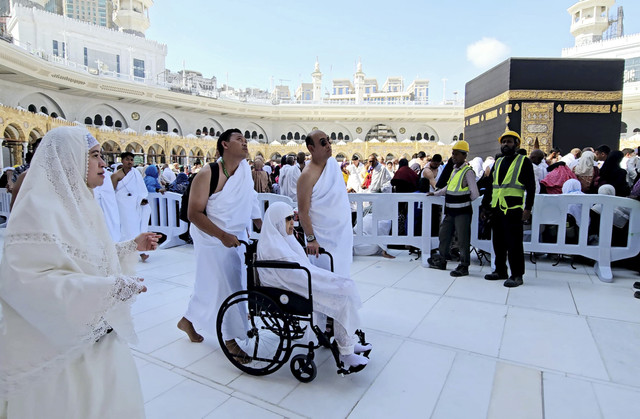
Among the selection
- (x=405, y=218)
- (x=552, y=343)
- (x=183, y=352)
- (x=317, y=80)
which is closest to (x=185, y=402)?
(x=183, y=352)

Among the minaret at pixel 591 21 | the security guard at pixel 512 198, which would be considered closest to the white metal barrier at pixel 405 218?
the security guard at pixel 512 198

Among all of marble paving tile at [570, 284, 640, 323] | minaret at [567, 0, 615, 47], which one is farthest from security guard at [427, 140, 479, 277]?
minaret at [567, 0, 615, 47]

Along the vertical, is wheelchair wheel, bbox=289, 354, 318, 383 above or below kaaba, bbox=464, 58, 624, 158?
below

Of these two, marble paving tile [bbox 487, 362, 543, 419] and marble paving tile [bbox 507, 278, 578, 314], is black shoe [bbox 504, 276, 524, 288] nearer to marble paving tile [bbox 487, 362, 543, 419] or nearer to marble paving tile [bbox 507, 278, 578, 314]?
marble paving tile [bbox 507, 278, 578, 314]

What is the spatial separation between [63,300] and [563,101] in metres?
12.3

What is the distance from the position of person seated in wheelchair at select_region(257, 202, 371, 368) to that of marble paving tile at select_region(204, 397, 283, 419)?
0.48 m

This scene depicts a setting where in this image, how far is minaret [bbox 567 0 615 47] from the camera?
39.4 meters

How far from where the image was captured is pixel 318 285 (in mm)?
2016

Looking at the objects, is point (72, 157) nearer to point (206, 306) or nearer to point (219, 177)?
point (219, 177)

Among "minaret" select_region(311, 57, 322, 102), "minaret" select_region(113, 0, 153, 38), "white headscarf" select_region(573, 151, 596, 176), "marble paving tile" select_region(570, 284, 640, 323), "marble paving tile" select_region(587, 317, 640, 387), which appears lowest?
"marble paving tile" select_region(587, 317, 640, 387)

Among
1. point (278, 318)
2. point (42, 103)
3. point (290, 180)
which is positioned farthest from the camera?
point (42, 103)

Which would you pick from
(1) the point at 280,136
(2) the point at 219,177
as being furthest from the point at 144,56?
(2) the point at 219,177

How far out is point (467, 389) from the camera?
6.52 feet

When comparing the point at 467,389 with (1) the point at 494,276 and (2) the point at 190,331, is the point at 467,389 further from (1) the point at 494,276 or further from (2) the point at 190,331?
(1) the point at 494,276
